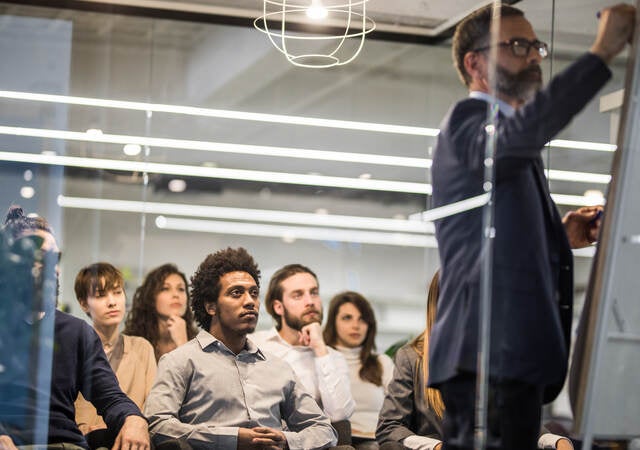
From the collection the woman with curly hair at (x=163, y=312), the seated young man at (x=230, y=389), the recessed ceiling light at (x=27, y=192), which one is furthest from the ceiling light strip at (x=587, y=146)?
the recessed ceiling light at (x=27, y=192)

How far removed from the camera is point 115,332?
445 centimetres

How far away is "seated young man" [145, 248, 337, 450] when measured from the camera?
3666 mm

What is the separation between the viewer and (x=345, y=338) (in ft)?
18.7

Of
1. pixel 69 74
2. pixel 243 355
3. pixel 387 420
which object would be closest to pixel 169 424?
pixel 243 355

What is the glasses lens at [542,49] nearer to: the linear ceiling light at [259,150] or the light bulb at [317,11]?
the light bulb at [317,11]

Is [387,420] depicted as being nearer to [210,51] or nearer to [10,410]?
[10,410]

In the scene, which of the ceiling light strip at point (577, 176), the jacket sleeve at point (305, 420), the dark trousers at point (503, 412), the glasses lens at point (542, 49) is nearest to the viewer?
the dark trousers at point (503, 412)

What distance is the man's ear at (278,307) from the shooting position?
17.2ft

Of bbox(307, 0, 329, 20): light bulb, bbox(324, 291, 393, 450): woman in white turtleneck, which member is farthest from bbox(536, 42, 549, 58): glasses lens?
bbox(307, 0, 329, 20): light bulb

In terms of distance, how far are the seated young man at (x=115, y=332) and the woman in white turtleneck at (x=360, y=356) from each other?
42.3 inches

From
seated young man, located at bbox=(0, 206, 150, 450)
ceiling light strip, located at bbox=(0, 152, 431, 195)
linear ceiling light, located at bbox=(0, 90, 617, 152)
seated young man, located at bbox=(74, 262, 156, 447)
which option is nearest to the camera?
seated young man, located at bbox=(0, 206, 150, 450)

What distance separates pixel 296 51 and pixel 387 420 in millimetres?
2934

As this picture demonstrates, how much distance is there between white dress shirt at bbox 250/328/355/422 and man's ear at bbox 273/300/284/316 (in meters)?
0.10

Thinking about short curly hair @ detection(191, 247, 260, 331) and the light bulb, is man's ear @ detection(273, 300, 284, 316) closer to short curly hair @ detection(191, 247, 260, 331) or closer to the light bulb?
short curly hair @ detection(191, 247, 260, 331)
